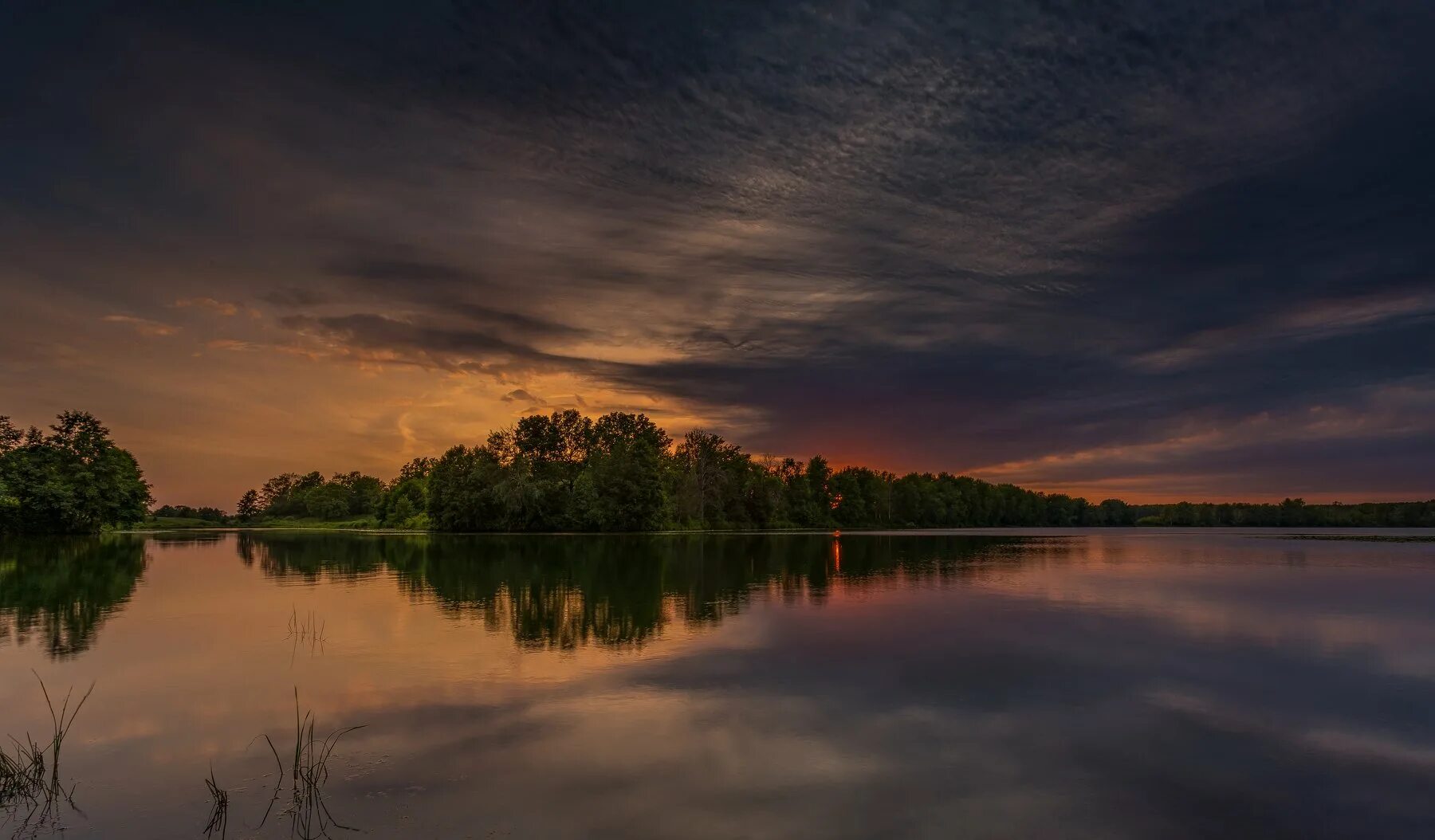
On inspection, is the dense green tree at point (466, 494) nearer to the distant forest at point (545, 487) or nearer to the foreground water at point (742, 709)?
the distant forest at point (545, 487)

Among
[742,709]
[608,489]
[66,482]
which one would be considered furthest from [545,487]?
[742,709]

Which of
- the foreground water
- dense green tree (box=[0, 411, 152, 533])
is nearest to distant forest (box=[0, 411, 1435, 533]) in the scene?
dense green tree (box=[0, 411, 152, 533])

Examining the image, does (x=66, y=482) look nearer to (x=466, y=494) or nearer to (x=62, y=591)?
(x=466, y=494)

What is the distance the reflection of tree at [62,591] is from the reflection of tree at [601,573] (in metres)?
8.58

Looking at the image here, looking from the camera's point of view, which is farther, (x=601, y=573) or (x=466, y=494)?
(x=466, y=494)

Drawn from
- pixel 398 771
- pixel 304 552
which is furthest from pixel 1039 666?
pixel 304 552

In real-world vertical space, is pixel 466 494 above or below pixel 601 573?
above

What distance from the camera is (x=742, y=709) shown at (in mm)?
15672

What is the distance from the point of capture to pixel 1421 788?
1202cm

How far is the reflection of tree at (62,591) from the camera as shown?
77.9ft

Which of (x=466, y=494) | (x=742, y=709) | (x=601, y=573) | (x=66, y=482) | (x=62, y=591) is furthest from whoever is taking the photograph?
(x=466, y=494)

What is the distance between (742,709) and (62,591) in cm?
3712

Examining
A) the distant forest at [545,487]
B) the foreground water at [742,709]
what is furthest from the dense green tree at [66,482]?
the foreground water at [742,709]

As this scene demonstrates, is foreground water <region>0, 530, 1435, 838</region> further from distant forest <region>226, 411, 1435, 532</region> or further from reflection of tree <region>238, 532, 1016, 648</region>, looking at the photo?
distant forest <region>226, 411, 1435, 532</region>
